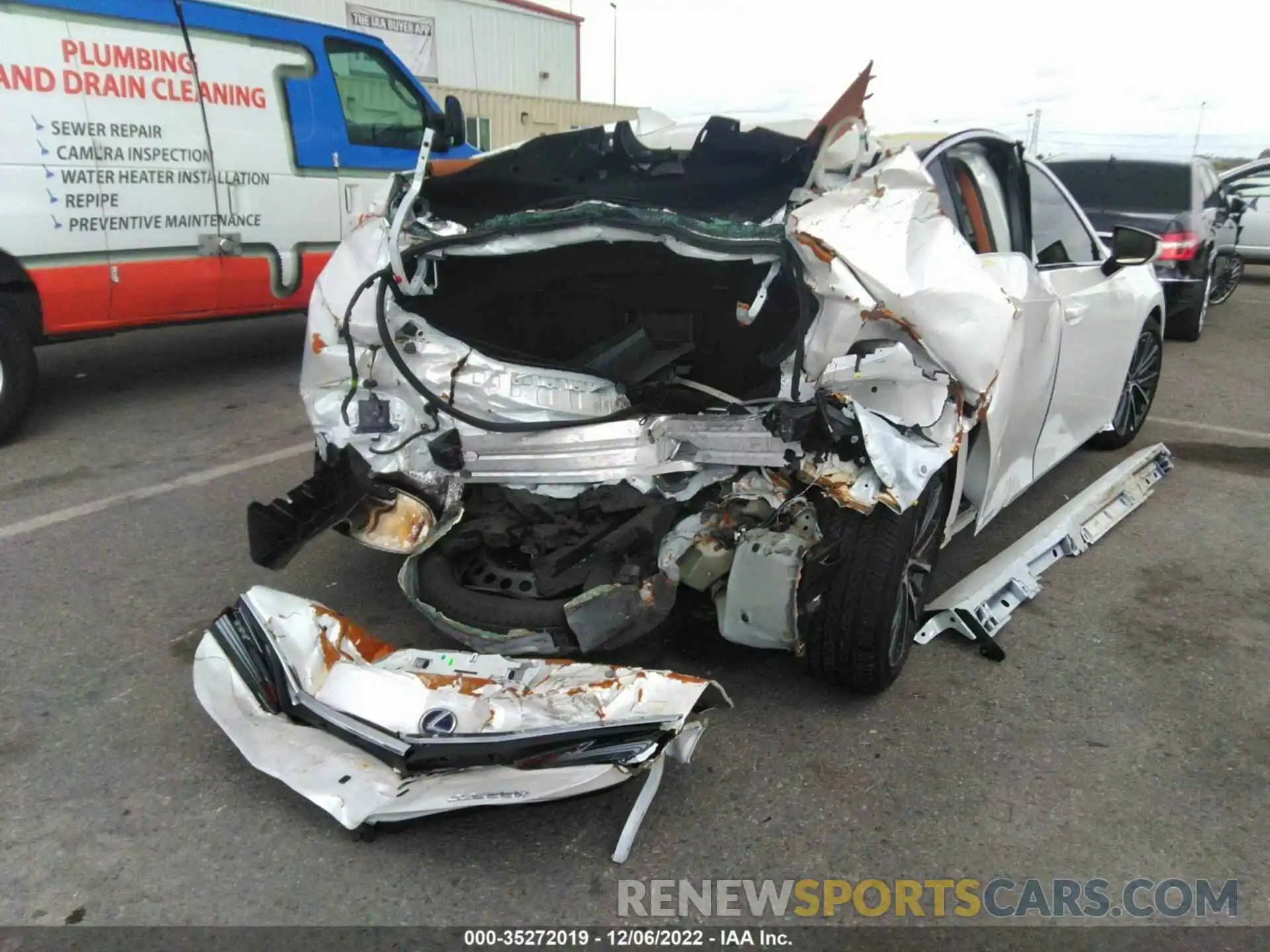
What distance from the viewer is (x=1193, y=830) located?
2.38 meters

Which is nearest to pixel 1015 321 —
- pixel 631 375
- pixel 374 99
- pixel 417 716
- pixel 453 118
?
pixel 631 375

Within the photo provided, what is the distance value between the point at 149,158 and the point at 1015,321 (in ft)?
16.2

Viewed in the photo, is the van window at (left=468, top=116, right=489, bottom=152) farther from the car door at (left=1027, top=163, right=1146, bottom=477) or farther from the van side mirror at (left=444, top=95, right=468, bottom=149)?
the car door at (left=1027, top=163, right=1146, bottom=477)

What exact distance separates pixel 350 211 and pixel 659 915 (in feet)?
19.1

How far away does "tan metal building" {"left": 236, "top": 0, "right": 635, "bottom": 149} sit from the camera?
17688 millimetres

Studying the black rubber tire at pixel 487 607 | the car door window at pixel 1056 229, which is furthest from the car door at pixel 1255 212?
the black rubber tire at pixel 487 607

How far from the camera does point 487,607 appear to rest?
2744 mm

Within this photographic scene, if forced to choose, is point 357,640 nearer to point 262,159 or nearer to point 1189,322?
point 262,159

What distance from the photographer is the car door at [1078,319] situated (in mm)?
3838

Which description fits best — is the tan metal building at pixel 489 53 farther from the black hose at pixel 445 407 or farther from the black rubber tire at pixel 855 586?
the black rubber tire at pixel 855 586

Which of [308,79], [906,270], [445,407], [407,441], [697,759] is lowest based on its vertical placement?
[697,759]

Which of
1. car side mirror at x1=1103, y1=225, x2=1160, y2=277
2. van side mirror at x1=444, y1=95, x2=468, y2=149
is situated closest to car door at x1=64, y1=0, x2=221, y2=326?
van side mirror at x1=444, y1=95, x2=468, y2=149

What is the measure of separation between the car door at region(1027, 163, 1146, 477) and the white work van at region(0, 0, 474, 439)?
8.74 feet

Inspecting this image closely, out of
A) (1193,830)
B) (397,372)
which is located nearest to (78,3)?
(397,372)
